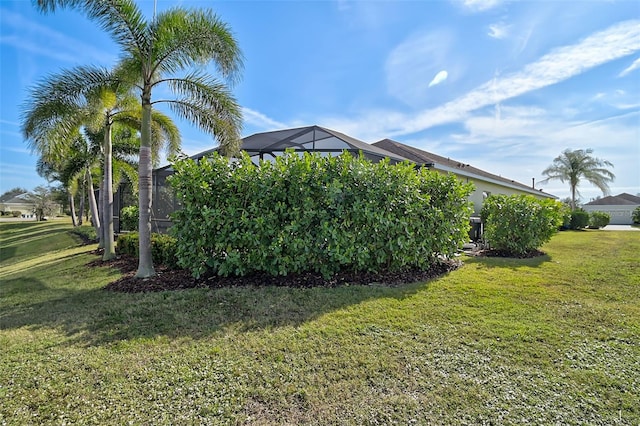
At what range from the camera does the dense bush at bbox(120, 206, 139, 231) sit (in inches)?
577

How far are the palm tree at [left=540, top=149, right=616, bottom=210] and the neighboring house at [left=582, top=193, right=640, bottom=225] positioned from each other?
12025mm

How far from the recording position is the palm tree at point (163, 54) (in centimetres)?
594

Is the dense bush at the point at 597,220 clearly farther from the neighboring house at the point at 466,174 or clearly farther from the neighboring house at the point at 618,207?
the neighboring house at the point at 618,207

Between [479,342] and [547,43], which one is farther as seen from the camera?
[547,43]

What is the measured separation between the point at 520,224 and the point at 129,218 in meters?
16.0

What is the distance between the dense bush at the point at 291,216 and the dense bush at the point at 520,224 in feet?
15.7

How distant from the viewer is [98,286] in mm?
6051

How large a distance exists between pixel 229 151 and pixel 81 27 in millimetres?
3913

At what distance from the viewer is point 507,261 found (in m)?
8.08

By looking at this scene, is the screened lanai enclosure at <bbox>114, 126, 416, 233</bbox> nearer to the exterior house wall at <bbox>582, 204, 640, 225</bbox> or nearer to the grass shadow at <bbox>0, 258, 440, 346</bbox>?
the grass shadow at <bbox>0, 258, 440, 346</bbox>

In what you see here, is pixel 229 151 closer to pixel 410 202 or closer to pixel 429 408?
pixel 410 202

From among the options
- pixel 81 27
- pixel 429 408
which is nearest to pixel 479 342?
pixel 429 408

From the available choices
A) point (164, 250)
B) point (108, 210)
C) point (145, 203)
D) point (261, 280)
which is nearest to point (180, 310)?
point (261, 280)

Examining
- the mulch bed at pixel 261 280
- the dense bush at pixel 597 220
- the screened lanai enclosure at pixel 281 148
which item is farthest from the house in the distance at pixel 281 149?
the dense bush at pixel 597 220
